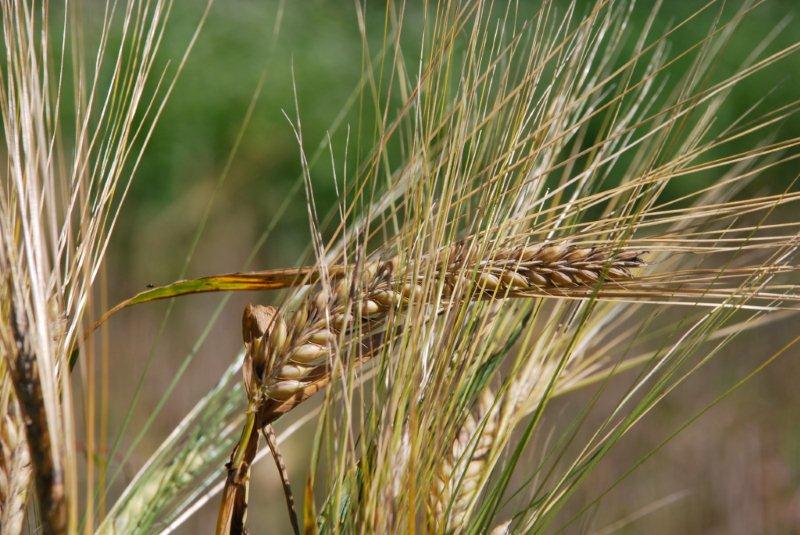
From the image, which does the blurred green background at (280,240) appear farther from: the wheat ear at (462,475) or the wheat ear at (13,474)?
the wheat ear at (13,474)

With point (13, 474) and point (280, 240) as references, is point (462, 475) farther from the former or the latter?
point (280, 240)

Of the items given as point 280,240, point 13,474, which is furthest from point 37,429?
point 280,240

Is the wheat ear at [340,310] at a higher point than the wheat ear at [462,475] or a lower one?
higher

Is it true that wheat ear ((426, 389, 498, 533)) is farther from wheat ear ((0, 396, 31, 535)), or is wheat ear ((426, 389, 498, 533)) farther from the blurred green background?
the blurred green background

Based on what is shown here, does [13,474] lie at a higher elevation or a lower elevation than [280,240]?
higher

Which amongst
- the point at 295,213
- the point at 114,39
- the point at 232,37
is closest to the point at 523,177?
the point at 295,213

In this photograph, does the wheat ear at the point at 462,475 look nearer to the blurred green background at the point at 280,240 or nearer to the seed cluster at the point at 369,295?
the seed cluster at the point at 369,295

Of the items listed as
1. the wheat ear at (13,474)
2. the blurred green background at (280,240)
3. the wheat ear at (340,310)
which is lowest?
the blurred green background at (280,240)

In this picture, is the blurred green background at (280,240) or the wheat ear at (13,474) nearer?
the wheat ear at (13,474)

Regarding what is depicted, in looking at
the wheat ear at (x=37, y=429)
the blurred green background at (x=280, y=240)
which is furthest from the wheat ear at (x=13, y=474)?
the blurred green background at (x=280, y=240)

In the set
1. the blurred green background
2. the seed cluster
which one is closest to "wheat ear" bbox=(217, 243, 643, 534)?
the seed cluster
